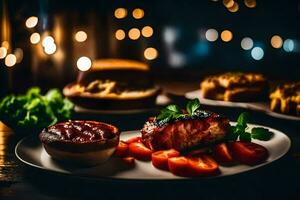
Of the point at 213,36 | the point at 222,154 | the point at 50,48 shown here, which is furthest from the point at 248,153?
the point at 213,36

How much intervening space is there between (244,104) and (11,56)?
8.18 feet

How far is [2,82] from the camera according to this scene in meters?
5.70

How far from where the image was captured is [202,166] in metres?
2.77

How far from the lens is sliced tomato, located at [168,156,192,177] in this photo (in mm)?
2764

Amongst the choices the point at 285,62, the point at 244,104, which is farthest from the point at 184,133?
the point at 285,62

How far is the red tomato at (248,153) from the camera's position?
298cm

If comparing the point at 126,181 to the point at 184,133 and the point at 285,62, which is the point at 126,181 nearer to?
the point at 184,133

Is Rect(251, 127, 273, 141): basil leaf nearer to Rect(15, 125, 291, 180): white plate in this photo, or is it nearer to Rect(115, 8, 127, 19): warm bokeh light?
Rect(15, 125, 291, 180): white plate

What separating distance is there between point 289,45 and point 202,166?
561cm

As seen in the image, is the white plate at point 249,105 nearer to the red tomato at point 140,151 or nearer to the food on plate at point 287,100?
the food on plate at point 287,100

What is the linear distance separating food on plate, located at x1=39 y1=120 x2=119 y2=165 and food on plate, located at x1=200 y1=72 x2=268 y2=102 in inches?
78.1

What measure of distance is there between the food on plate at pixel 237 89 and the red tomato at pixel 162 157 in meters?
2.01

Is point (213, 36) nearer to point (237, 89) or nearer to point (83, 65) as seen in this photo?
point (237, 89)

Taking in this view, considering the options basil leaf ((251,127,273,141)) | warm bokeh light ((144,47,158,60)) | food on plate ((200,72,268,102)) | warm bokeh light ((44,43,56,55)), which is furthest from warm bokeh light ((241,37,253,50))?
basil leaf ((251,127,273,141))
